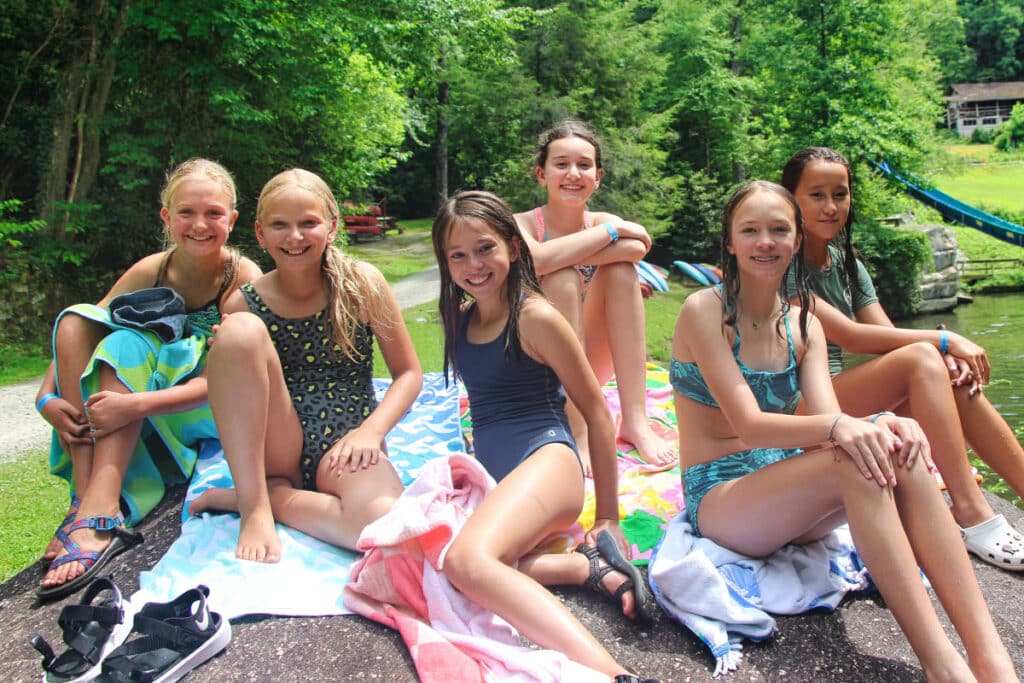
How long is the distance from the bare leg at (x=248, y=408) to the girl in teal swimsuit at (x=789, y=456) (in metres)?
1.41

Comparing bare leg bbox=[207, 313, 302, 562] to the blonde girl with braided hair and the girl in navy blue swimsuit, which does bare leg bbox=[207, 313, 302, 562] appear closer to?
the blonde girl with braided hair

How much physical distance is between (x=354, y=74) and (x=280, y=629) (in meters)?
13.0

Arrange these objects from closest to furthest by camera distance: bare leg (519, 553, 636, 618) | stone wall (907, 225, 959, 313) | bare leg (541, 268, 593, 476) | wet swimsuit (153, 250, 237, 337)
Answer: bare leg (519, 553, 636, 618) < wet swimsuit (153, 250, 237, 337) < bare leg (541, 268, 593, 476) < stone wall (907, 225, 959, 313)

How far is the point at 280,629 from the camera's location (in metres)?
2.42

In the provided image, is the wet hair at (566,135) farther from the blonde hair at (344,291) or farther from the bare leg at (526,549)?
the bare leg at (526,549)

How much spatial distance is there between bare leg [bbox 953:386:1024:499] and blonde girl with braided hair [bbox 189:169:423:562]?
2.03 m

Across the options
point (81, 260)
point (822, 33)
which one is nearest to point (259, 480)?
point (81, 260)

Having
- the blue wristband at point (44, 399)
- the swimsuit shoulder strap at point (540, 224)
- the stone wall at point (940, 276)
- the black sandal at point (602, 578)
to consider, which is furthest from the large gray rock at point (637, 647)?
the stone wall at point (940, 276)

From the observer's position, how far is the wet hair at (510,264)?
9.37 ft

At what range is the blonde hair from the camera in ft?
10.00

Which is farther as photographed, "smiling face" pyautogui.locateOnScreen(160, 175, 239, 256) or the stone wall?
the stone wall

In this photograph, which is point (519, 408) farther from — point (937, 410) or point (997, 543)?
point (997, 543)

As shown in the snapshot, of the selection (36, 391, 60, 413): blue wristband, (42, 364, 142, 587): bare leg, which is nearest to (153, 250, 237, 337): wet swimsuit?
(42, 364, 142, 587): bare leg

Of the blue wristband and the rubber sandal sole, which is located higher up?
the blue wristband
